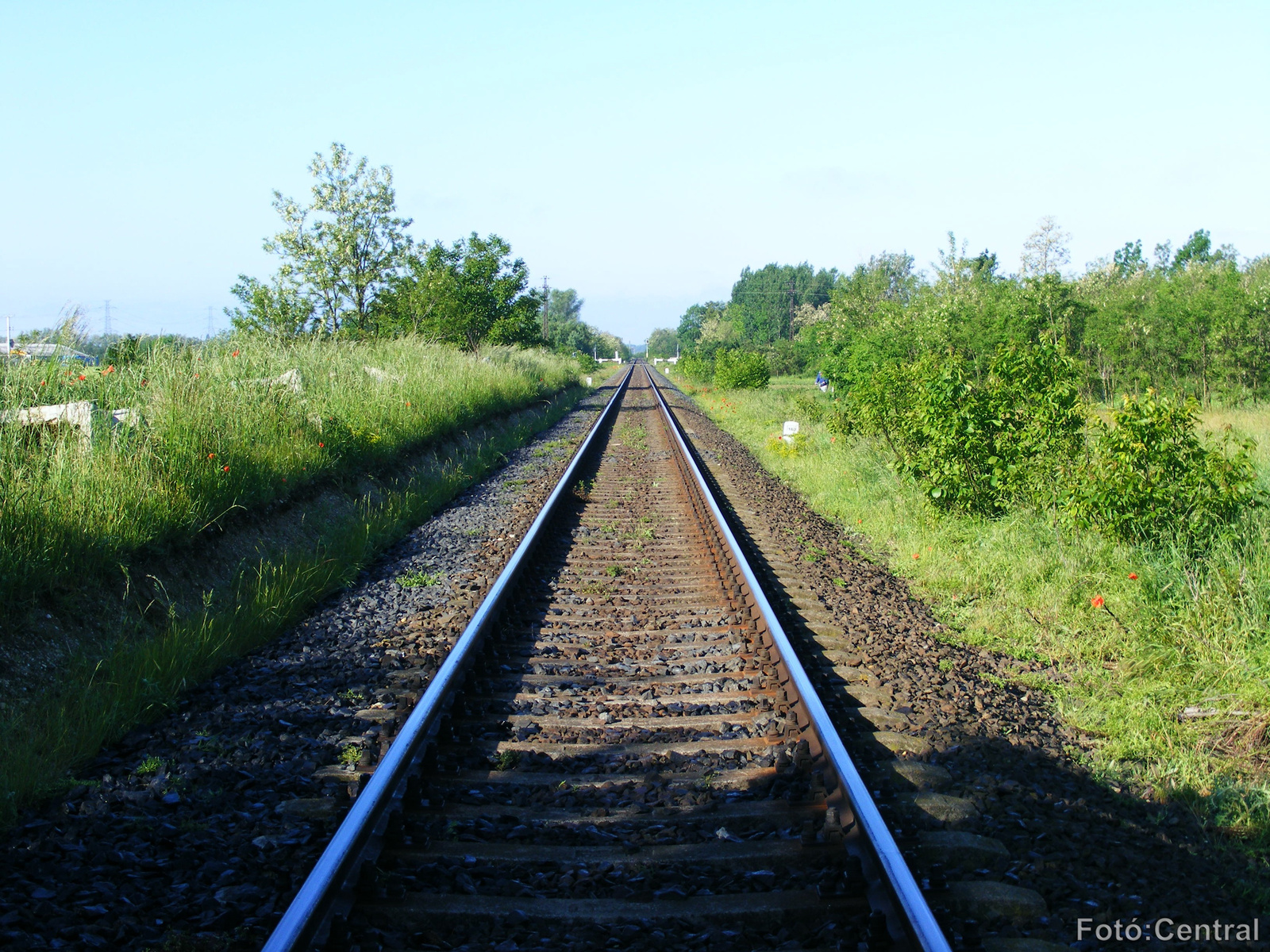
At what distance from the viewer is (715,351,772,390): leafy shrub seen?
32281mm

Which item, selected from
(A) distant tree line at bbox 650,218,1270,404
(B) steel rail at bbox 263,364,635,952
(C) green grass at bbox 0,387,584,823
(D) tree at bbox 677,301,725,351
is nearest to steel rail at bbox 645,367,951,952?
(B) steel rail at bbox 263,364,635,952

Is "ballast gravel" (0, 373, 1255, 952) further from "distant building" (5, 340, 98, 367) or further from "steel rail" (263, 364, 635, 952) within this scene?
"distant building" (5, 340, 98, 367)

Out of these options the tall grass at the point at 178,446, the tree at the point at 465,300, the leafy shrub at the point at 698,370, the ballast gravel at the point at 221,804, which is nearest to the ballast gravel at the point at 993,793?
the ballast gravel at the point at 221,804

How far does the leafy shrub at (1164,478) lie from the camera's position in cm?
594

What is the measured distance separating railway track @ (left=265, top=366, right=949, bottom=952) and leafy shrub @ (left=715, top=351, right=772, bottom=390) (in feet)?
89.5

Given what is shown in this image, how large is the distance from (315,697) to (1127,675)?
14.1 feet

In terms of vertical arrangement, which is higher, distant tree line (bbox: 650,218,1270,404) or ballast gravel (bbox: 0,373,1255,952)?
distant tree line (bbox: 650,218,1270,404)

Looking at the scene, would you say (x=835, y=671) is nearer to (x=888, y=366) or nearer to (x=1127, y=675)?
(x=1127, y=675)

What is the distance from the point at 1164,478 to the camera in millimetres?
6070

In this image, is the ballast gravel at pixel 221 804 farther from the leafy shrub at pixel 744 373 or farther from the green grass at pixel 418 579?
the leafy shrub at pixel 744 373

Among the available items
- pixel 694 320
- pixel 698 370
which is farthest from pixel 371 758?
pixel 694 320

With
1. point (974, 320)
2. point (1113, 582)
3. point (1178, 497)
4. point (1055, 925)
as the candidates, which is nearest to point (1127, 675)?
point (1113, 582)

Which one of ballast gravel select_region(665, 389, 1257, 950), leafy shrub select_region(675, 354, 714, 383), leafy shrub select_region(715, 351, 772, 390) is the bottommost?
ballast gravel select_region(665, 389, 1257, 950)

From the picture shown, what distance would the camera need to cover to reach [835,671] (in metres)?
4.68
